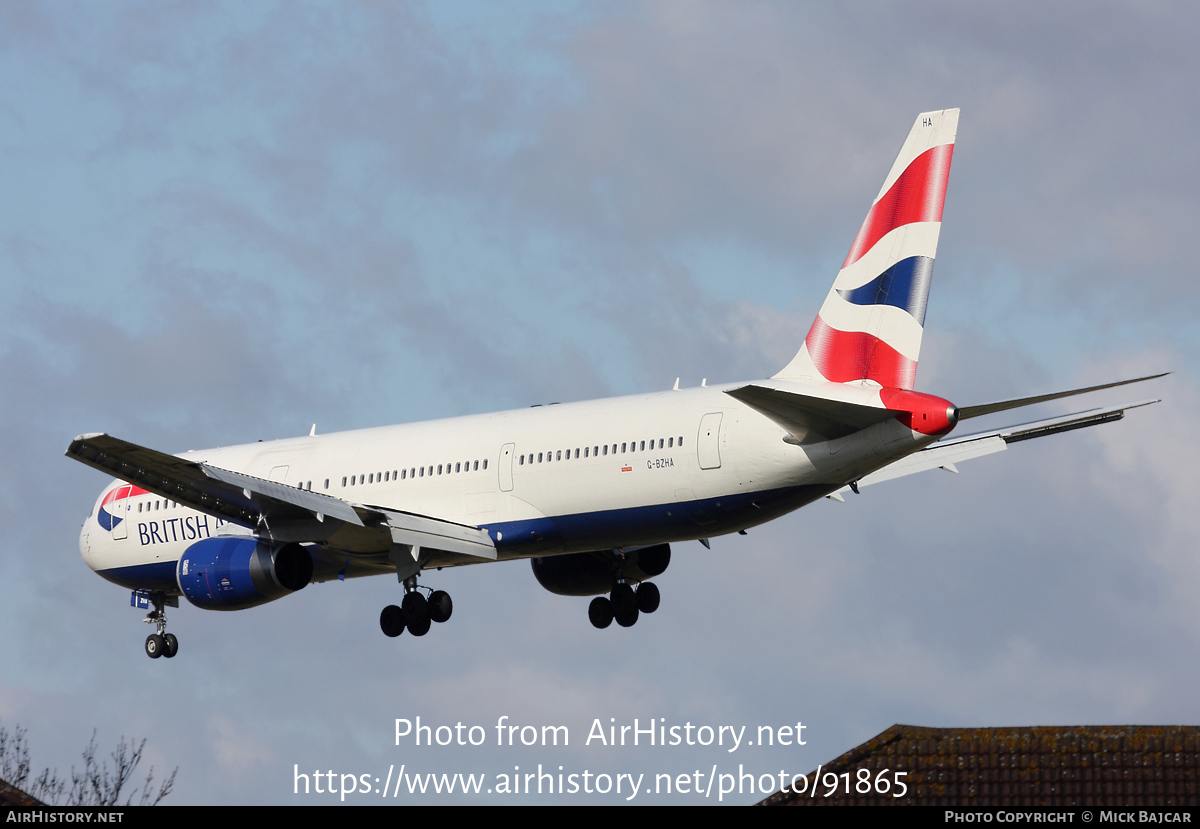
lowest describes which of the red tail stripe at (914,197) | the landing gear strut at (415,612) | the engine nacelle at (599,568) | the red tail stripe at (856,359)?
the landing gear strut at (415,612)

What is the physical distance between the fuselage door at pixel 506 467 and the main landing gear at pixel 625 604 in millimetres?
5248

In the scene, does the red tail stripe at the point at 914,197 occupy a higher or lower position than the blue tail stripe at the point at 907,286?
higher

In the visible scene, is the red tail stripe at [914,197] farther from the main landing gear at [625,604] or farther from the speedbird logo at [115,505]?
the speedbird logo at [115,505]

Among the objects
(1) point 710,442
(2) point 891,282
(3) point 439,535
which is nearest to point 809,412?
(1) point 710,442

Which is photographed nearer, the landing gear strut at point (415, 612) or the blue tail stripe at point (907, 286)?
the blue tail stripe at point (907, 286)

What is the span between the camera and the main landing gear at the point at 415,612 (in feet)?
135

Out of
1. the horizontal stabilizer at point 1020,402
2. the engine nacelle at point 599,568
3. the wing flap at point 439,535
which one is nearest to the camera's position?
the horizontal stabilizer at point 1020,402

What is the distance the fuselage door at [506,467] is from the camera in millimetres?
39062

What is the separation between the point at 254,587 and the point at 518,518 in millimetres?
5964

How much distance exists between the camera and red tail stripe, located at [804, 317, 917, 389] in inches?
1378

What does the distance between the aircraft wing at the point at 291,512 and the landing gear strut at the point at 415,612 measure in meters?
1.19

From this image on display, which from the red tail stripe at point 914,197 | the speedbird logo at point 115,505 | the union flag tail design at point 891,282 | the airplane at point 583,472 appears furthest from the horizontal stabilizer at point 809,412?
the speedbird logo at point 115,505

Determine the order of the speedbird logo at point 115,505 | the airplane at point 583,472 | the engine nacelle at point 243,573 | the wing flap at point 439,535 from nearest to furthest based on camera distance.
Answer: the airplane at point 583,472 → the wing flap at point 439,535 → the engine nacelle at point 243,573 → the speedbird logo at point 115,505
